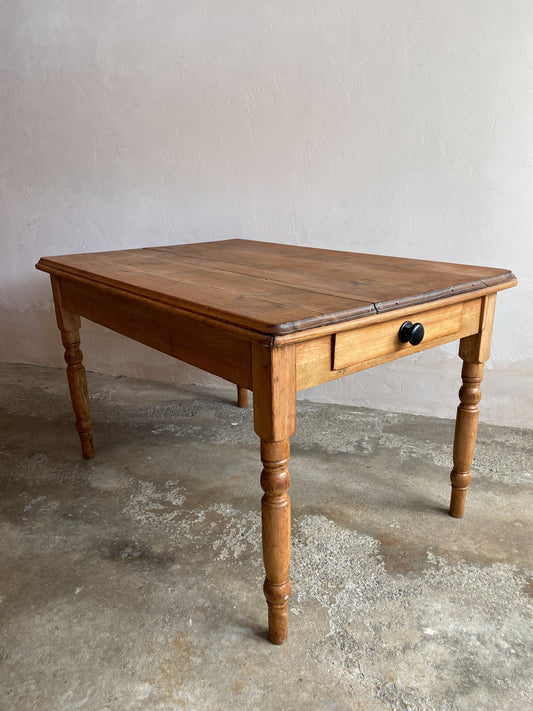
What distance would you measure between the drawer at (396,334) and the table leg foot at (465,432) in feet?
0.55

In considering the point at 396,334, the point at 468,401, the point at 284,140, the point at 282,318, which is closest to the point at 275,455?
the point at 282,318

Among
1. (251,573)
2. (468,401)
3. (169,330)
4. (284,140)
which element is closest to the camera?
(169,330)

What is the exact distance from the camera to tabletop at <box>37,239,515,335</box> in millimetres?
1220

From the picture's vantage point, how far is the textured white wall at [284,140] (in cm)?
229

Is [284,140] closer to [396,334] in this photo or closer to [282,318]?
A: [396,334]

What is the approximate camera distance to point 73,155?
310cm

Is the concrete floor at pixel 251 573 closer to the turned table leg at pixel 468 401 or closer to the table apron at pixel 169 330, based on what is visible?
the turned table leg at pixel 468 401

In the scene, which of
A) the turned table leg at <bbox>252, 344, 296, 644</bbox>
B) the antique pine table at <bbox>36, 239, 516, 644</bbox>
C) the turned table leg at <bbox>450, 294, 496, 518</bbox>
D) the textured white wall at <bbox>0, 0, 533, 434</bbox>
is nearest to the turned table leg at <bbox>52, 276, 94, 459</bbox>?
the antique pine table at <bbox>36, 239, 516, 644</bbox>

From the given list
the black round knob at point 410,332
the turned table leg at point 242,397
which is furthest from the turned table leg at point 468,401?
the turned table leg at point 242,397

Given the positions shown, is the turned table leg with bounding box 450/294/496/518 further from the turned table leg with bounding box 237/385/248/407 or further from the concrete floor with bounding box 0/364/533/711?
the turned table leg with bounding box 237/385/248/407

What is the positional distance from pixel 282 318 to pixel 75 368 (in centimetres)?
132

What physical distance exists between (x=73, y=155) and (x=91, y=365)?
1229 millimetres

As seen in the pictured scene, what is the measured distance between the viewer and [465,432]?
179 cm

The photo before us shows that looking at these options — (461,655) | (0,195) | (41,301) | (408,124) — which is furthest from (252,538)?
(0,195)
